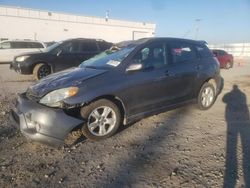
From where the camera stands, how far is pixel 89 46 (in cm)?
1208

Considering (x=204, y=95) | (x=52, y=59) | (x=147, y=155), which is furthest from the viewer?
(x=52, y=59)

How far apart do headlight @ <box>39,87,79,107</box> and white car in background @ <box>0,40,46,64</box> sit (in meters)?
16.3

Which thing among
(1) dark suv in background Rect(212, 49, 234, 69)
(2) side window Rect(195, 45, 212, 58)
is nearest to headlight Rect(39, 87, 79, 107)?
(2) side window Rect(195, 45, 212, 58)

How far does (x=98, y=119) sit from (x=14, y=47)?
17.2 meters

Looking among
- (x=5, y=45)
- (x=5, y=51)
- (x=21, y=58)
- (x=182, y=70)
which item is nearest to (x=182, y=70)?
(x=182, y=70)

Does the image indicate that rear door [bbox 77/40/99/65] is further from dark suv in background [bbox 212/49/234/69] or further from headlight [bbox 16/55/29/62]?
dark suv in background [bbox 212/49/234/69]

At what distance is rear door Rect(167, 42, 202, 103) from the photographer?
5.68 metres

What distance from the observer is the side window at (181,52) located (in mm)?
5793

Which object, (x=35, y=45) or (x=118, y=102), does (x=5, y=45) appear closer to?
(x=35, y=45)

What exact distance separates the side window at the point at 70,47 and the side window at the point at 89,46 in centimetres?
25

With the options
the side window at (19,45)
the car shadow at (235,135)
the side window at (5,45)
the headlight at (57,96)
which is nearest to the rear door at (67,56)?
the car shadow at (235,135)

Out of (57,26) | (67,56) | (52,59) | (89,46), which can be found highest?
(57,26)

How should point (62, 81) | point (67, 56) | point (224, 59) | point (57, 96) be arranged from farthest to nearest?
point (224, 59), point (67, 56), point (62, 81), point (57, 96)

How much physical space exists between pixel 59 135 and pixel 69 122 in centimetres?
23
